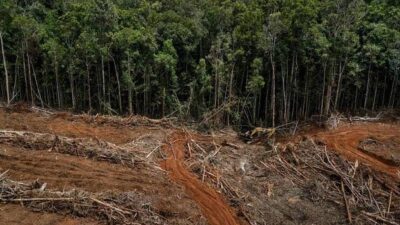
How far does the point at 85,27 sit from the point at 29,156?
57.0 ft

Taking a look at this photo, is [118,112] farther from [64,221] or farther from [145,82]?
[64,221]

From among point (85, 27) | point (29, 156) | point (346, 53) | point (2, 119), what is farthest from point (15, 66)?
point (346, 53)

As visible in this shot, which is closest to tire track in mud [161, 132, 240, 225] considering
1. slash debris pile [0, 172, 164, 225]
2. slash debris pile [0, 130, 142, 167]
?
slash debris pile [0, 130, 142, 167]

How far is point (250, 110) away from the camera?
36.5 meters

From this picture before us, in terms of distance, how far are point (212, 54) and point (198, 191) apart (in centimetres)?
1719

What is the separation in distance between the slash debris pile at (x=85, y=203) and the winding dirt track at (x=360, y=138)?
10084 millimetres

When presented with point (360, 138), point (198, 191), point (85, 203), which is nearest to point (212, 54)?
point (360, 138)

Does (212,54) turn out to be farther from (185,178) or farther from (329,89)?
(185,178)

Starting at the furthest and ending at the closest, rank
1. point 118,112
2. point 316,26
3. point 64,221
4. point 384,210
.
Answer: point 118,112, point 316,26, point 384,210, point 64,221

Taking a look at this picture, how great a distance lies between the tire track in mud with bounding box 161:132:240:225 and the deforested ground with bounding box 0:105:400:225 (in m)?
0.04

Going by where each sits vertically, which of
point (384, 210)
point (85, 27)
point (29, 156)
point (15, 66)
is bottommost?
point (384, 210)

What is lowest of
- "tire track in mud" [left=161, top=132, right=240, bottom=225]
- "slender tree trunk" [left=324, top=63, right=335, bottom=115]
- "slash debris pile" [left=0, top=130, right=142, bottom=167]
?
"tire track in mud" [left=161, top=132, right=240, bottom=225]

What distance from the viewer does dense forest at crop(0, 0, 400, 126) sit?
30531 mm

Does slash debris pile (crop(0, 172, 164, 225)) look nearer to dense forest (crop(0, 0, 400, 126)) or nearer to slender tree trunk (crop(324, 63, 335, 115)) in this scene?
dense forest (crop(0, 0, 400, 126))
